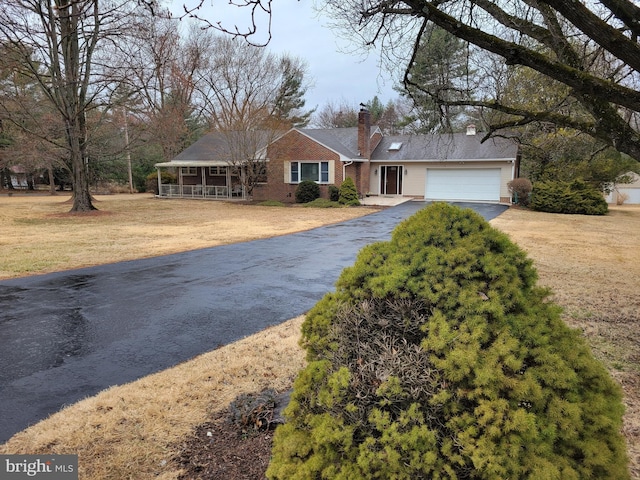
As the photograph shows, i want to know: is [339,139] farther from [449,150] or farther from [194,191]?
[194,191]

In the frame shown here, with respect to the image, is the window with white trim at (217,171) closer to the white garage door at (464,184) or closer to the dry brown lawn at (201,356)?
the white garage door at (464,184)

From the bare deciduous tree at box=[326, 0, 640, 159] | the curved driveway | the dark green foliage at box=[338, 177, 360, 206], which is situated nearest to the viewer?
the bare deciduous tree at box=[326, 0, 640, 159]

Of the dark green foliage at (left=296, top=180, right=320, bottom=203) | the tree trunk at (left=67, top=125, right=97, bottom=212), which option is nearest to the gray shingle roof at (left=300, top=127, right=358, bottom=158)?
the dark green foliage at (left=296, top=180, right=320, bottom=203)

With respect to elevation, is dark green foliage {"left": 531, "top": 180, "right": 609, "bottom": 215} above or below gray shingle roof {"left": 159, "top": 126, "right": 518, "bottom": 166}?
below

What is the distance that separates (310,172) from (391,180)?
6.35 m

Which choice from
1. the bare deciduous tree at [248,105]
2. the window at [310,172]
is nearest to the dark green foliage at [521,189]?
the window at [310,172]

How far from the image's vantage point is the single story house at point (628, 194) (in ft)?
93.5

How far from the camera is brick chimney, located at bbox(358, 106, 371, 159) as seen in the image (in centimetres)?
2678

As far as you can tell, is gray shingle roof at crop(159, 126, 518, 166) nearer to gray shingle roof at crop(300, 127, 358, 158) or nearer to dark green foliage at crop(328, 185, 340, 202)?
gray shingle roof at crop(300, 127, 358, 158)

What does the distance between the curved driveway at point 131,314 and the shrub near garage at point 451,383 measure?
8.66 feet

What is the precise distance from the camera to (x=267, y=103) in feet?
83.5

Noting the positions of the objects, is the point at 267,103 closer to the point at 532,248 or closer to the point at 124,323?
the point at 532,248

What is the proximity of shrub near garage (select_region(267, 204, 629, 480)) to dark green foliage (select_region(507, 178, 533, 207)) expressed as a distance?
23.3m

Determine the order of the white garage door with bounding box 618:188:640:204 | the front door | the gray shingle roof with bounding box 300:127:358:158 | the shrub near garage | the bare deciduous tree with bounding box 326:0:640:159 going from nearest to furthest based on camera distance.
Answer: the shrub near garage
the bare deciduous tree with bounding box 326:0:640:159
the gray shingle roof with bounding box 300:127:358:158
the front door
the white garage door with bounding box 618:188:640:204
